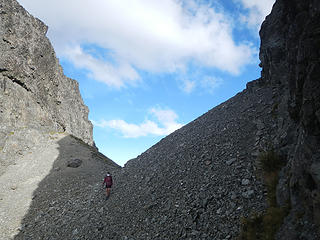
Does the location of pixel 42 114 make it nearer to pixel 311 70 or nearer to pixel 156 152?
pixel 156 152

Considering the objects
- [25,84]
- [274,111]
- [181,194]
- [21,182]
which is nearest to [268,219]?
[181,194]

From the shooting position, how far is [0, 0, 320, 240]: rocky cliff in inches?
295

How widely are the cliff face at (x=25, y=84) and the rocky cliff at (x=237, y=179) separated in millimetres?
16230

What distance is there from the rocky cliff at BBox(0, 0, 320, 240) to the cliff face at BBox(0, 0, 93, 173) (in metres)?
16.2

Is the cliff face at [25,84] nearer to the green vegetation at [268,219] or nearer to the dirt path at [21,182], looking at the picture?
the dirt path at [21,182]

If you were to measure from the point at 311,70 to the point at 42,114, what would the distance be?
4827cm

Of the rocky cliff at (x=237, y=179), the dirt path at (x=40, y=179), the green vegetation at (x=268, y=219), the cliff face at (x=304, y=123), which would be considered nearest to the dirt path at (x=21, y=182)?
the dirt path at (x=40, y=179)

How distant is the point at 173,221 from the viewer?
11188mm

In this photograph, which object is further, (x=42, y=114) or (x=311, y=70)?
(x=42, y=114)

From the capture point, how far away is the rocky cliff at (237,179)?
24.6 feet

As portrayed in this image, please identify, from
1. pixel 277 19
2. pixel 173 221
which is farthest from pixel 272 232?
pixel 277 19

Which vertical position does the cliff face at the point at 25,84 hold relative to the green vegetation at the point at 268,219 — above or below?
above

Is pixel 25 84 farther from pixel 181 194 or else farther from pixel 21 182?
pixel 181 194

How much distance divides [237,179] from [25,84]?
44.8m
